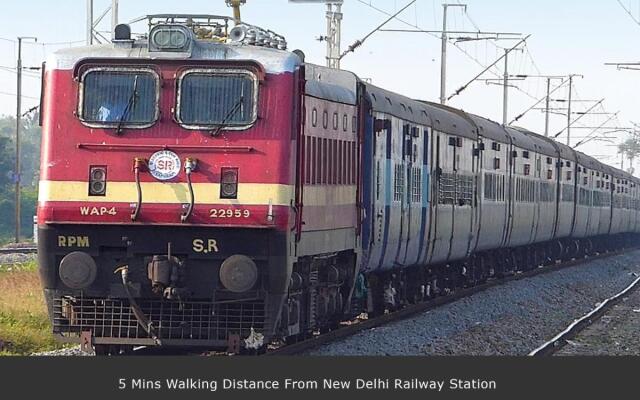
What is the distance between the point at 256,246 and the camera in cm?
1448

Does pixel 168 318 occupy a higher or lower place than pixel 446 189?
lower

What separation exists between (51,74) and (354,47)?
19272mm

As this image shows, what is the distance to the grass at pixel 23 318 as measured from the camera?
17.8 m

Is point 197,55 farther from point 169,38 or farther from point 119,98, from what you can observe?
point 119,98

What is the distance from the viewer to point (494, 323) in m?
22.7

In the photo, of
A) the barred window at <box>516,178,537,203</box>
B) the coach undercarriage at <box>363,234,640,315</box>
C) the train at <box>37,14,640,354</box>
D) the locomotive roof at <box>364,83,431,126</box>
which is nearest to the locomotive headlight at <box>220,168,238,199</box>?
the train at <box>37,14,640,354</box>

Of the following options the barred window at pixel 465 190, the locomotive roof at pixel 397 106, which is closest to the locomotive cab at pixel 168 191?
the locomotive roof at pixel 397 106

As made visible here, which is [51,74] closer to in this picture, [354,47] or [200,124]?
[200,124]

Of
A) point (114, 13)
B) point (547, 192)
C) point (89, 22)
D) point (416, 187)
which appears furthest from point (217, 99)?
point (547, 192)

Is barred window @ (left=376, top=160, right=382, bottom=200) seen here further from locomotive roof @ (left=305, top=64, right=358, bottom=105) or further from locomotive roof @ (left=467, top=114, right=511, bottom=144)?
locomotive roof @ (left=467, top=114, right=511, bottom=144)

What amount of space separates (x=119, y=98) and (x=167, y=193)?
1.17 meters

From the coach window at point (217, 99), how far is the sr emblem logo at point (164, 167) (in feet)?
1.33

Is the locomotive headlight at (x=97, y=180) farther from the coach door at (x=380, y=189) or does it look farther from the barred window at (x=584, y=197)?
the barred window at (x=584, y=197)

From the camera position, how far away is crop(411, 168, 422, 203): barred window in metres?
23.0
